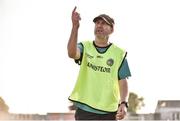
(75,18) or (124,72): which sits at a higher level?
(75,18)

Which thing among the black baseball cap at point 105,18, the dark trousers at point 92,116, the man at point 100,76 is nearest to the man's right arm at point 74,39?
the man at point 100,76

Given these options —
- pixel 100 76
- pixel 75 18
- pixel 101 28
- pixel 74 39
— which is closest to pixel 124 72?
pixel 100 76

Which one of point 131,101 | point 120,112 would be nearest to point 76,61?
point 120,112

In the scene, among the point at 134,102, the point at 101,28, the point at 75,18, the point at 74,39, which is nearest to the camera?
the point at 75,18

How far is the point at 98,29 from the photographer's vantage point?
8.82 meters

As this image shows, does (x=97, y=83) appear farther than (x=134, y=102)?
No

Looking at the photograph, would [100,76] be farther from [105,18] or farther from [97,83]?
[105,18]

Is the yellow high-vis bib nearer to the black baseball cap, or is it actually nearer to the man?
the man

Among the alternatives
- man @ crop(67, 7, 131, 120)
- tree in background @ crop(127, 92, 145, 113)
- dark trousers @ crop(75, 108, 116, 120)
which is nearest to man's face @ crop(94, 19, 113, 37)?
man @ crop(67, 7, 131, 120)

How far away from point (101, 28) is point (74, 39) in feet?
1.66

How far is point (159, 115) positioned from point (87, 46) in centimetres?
11148

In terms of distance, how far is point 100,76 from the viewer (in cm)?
867

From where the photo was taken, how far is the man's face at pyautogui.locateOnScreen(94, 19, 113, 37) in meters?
8.80

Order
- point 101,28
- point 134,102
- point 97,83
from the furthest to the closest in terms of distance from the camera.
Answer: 1. point 134,102
2. point 101,28
3. point 97,83
